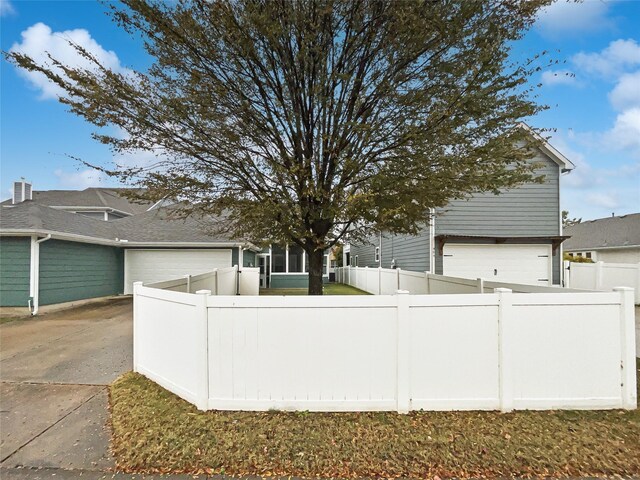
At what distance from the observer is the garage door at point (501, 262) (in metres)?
11.1

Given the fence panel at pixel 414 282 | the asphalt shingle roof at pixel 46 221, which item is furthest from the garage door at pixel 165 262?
the fence panel at pixel 414 282

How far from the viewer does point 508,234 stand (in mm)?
11359

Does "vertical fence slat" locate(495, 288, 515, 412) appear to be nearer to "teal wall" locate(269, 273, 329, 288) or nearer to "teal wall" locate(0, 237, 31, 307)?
"teal wall" locate(0, 237, 31, 307)

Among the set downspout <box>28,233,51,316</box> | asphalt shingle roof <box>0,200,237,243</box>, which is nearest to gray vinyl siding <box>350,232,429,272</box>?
asphalt shingle roof <box>0,200,237,243</box>

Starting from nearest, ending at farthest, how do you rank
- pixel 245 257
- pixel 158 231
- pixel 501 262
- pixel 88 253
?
pixel 501 262
pixel 88 253
pixel 158 231
pixel 245 257

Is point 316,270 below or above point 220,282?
above

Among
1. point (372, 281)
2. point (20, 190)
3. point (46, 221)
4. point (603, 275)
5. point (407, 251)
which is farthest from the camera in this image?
point (20, 190)

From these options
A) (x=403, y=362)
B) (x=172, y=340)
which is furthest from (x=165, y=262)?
(x=403, y=362)

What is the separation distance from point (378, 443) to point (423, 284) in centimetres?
627

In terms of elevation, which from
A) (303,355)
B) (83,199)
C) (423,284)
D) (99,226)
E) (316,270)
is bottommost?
(303,355)

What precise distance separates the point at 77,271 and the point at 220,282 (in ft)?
18.1

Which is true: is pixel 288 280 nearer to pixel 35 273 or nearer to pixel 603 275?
pixel 35 273

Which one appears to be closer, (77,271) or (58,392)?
(58,392)

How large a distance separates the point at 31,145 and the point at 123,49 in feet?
25.4
